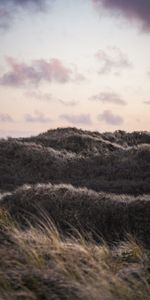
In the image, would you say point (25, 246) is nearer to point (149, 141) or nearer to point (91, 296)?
point (91, 296)

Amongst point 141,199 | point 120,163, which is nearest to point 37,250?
point 141,199

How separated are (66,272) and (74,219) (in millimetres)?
13176

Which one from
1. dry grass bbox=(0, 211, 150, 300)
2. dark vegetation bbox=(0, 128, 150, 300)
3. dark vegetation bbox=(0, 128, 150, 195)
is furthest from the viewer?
dark vegetation bbox=(0, 128, 150, 195)

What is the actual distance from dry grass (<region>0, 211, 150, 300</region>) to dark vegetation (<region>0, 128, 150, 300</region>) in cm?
2

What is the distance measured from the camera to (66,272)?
30.2ft

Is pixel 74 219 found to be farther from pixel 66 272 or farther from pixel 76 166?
pixel 76 166

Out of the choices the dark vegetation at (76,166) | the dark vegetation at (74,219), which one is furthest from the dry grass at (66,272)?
the dark vegetation at (76,166)

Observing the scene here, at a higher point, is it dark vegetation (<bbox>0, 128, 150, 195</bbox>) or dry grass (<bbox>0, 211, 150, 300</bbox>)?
dark vegetation (<bbox>0, 128, 150, 195</bbox>)

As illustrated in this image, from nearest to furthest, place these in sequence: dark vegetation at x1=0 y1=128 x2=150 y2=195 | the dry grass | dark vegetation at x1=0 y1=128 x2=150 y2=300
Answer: the dry grass < dark vegetation at x1=0 y1=128 x2=150 y2=300 < dark vegetation at x1=0 y1=128 x2=150 y2=195

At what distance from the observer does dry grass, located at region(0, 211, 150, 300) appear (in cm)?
848

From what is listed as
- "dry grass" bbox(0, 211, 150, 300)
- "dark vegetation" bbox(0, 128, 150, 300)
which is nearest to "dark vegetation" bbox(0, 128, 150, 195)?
"dark vegetation" bbox(0, 128, 150, 300)

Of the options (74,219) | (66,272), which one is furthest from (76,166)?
(66,272)

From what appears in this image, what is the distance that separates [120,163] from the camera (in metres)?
41.7

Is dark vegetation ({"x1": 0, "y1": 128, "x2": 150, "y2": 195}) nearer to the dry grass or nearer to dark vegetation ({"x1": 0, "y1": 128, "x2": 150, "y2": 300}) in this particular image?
dark vegetation ({"x1": 0, "y1": 128, "x2": 150, "y2": 300})
